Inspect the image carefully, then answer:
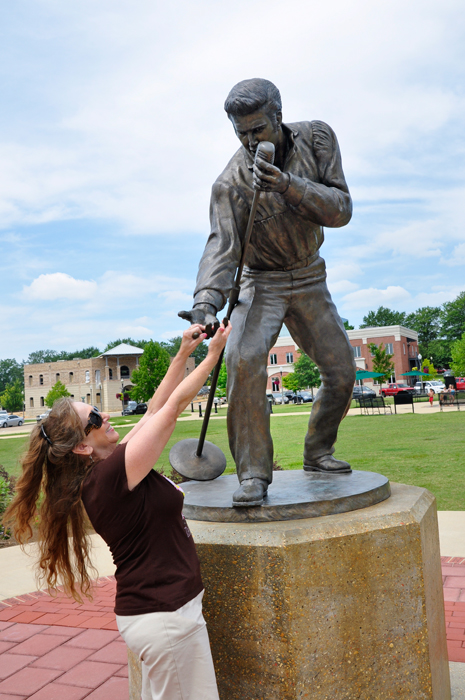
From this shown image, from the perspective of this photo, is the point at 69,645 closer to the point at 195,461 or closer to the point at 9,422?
the point at 195,461

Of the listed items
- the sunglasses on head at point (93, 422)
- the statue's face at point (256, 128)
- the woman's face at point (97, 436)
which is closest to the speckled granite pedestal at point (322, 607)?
the woman's face at point (97, 436)

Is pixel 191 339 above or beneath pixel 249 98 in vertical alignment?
beneath

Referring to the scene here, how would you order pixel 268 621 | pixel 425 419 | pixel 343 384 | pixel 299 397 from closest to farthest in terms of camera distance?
pixel 268 621
pixel 343 384
pixel 425 419
pixel 299 397

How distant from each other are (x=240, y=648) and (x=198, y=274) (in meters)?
1.72

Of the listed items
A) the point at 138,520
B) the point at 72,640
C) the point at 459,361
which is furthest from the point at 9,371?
the point at 138,520

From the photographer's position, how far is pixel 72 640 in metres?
3.99

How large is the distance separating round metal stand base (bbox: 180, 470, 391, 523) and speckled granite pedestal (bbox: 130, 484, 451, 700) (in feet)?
0.20

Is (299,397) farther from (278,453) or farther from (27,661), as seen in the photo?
(27,661)

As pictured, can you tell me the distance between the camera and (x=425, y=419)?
19203 millimetres

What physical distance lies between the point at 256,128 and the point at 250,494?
1.70 meters

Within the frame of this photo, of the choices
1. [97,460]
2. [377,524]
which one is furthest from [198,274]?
[377,524]

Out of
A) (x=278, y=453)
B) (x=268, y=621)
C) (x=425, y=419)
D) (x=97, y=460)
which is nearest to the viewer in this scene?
(x=97, y=460)

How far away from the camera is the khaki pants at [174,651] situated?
1.97 meters

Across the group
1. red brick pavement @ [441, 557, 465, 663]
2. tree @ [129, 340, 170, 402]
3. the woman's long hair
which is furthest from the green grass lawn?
tree @ [129, 340, 170, 402]
